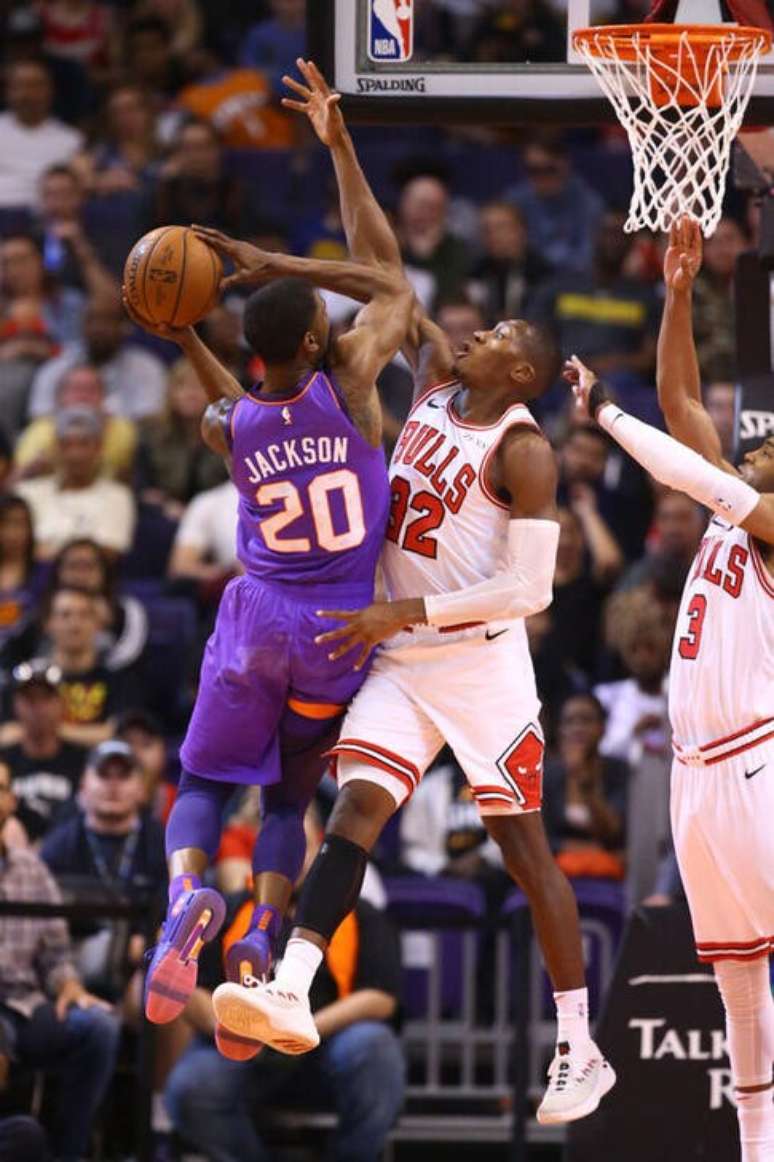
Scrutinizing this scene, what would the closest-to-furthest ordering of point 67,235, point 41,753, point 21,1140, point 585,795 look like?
point 21,1140 < point 585,795 < point 41,753 < point 67,235

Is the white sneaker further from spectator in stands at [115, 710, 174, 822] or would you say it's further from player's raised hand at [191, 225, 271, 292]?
spectator in stands at [115, 710, 174, 822]

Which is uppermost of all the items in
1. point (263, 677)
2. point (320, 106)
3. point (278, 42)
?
point (278, 42)

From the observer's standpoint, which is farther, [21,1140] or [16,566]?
[16,566]

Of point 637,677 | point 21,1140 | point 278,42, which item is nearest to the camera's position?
point 21,1140

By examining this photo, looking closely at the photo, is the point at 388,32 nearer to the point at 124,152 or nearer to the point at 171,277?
the point at 171,277

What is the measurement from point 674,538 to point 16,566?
131 inches

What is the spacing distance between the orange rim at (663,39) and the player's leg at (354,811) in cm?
213

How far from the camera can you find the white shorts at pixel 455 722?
24.9 ft

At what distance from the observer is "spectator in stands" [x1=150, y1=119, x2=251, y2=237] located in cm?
1413

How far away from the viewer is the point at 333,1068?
385 inches

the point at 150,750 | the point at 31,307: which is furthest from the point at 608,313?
the point at 150,750

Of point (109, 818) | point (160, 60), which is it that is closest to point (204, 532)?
point (109, 818)

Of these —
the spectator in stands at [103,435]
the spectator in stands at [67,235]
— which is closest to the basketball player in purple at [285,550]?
the spectator in stands at [103,435]

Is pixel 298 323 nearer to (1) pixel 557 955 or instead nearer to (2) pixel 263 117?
(1) pixel 557 955
